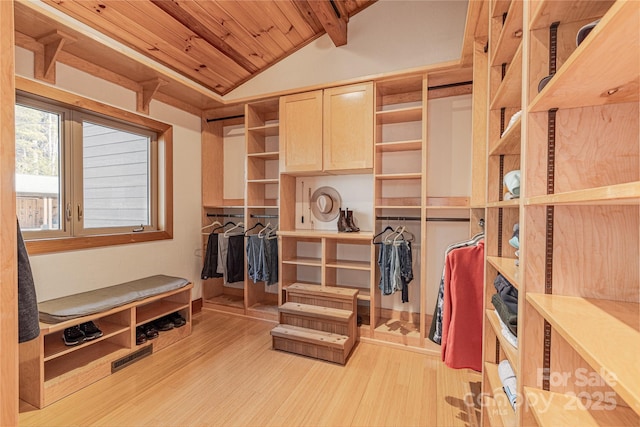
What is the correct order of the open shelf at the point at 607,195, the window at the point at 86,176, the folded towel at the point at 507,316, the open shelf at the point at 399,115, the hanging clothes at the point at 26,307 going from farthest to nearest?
the open shelf at the point at 399,115
the window at the point at 86,176
the hanging clothes at the point at 26,307
the folded towel at the point at 507,316
the open shelf at the point at 607,195

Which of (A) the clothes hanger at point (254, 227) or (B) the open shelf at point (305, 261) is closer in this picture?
(B) the open shelf at point (305, 261)

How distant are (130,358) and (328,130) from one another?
2.58 metres

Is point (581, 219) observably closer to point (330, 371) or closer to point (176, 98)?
point (330, 371)

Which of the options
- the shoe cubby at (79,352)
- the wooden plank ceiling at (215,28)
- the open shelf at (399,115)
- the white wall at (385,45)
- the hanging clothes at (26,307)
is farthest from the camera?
the white wall at (385,45)

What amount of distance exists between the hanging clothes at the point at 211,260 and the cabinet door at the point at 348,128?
161 cm

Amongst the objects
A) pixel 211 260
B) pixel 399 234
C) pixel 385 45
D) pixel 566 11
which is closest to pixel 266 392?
pixel 399 234

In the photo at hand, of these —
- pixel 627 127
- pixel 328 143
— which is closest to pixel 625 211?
pixel 627 127

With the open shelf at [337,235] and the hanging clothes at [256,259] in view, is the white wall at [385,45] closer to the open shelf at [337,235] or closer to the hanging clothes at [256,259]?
the open shelf at [337,235]

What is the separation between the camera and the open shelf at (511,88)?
1.14m

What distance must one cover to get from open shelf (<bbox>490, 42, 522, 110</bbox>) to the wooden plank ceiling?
6.11ft

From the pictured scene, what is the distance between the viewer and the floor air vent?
2195 mm

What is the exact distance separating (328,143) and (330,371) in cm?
201

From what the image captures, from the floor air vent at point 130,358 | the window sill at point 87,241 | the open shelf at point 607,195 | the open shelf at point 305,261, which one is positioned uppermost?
the open shelf at point 607,195

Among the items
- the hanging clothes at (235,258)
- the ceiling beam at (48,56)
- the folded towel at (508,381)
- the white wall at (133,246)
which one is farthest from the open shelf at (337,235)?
the ceiling beam at (48,56)
